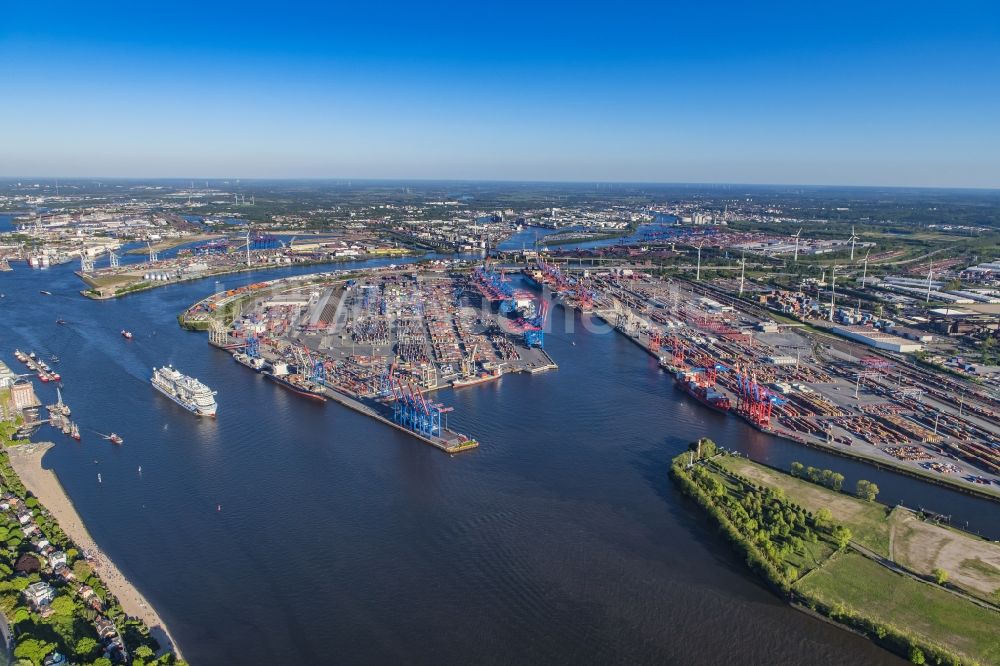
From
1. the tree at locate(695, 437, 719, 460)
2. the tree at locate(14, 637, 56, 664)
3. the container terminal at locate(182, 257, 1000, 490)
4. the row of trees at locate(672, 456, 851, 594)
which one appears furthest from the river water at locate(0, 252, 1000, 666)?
the tree at locate(14, 637, 56, 664)

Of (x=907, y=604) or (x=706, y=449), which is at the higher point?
(x=706, y=449)

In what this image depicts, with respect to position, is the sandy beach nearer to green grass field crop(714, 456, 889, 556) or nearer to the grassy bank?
the grassy bank

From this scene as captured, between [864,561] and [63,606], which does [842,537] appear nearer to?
[864,561]

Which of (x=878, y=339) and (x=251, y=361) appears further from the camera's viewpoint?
(x=878, y=339)

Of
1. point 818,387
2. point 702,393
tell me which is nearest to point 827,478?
point 702,393

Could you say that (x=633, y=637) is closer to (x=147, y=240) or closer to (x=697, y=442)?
(x=697, y=442)

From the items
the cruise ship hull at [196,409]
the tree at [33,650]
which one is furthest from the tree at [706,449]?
the cruise ship hull at [196,409]
